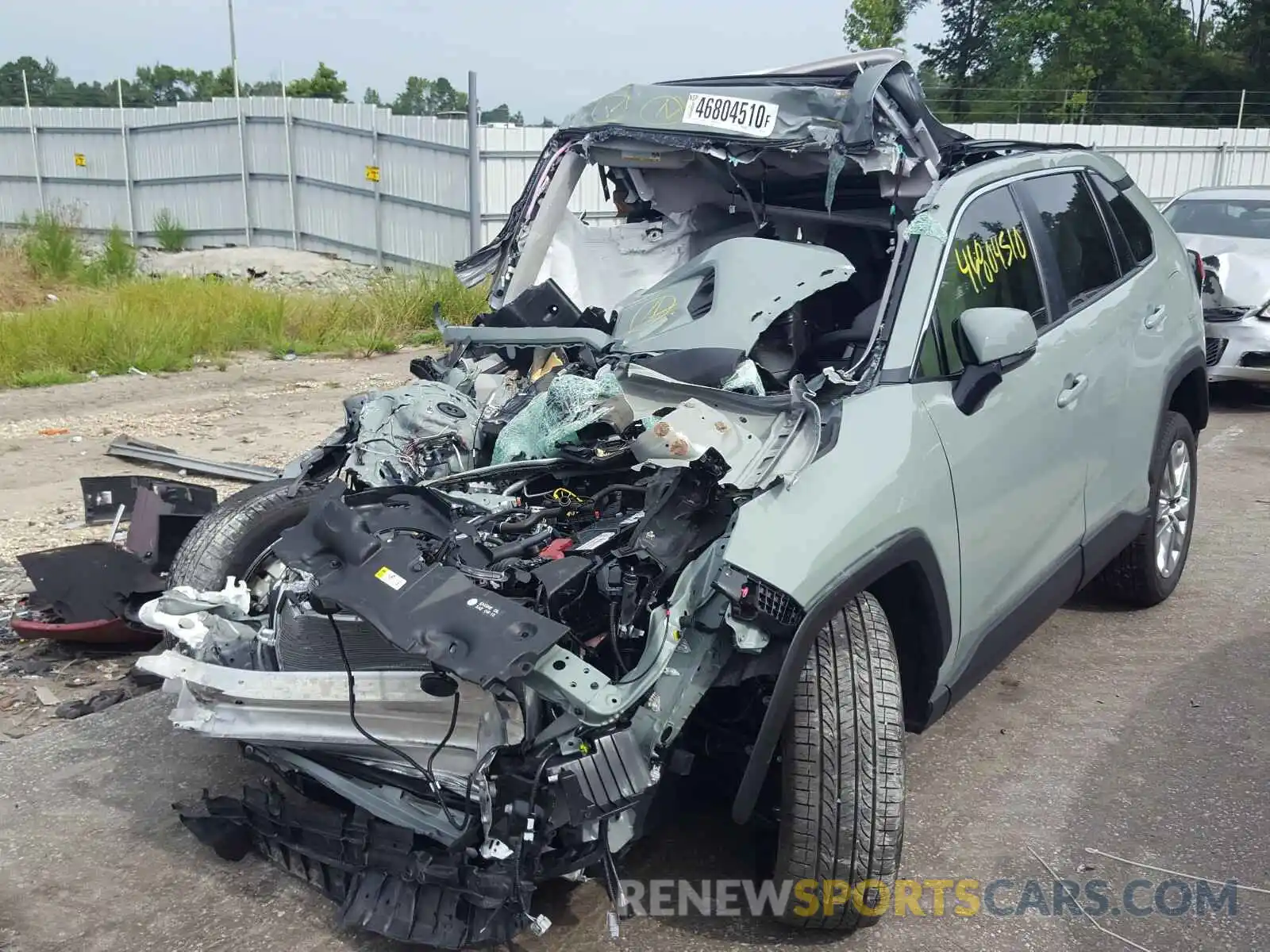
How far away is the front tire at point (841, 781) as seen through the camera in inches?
112

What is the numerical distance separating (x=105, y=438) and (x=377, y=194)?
388 inches

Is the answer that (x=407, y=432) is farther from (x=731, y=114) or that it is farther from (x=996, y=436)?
(x=996, y=436)

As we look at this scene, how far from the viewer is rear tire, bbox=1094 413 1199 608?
488 cm

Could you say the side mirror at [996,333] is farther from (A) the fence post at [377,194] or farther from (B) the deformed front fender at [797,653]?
(A) the fence post at [377,194]

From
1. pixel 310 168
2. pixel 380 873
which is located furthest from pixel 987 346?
pixel 310 168

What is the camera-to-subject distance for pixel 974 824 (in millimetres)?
3557

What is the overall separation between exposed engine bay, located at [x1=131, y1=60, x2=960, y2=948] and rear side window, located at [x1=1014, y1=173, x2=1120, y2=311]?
1.83 feet

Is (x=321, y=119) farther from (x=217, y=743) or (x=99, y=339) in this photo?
(x=217, y=743)

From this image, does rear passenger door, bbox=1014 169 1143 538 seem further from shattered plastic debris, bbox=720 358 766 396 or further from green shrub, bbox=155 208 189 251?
green shrub, bbox=155 208 189 251

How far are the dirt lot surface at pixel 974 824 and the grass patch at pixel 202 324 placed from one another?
7038 millimetres

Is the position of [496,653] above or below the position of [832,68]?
below

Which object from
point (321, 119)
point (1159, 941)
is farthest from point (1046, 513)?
point (321, 119)

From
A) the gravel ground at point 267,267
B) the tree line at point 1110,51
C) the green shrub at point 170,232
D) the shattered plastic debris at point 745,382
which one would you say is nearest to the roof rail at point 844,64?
the shattered plastic debris at point 745,382

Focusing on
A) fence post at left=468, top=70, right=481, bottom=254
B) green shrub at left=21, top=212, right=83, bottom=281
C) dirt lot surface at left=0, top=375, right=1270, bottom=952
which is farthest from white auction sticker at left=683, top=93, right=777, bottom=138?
green shrub at left=21, top=212, right=83, bottom=281
